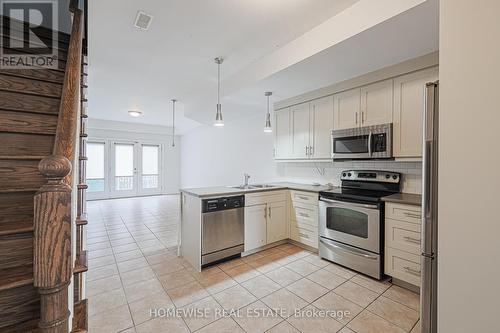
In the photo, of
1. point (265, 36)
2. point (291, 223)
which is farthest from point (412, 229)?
point (265, 36)

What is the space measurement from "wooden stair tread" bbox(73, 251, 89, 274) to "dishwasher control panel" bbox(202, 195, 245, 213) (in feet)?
4.74

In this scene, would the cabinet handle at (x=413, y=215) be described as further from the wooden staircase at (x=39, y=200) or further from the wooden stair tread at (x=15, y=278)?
the wooden stair tread at (x=15, y=278)

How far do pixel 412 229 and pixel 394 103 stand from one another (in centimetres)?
145

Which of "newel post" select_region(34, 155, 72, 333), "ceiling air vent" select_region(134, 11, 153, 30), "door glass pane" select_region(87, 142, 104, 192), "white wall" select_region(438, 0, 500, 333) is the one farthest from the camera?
"door glass pane" select_region(87, 142, 104, 192)

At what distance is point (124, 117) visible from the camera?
24.4 feet

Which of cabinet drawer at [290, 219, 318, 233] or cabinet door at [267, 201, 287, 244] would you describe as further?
cabinet door at [267, 201, 287, 244]

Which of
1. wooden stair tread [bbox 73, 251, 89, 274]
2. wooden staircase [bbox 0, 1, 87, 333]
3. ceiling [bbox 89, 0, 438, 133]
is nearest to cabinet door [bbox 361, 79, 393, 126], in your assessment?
ceiling [bbox 89, 0, 438, 133]

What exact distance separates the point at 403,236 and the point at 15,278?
308cm

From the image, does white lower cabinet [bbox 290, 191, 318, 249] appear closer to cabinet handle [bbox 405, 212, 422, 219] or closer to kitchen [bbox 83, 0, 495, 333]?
kitchen [bbox 83, 0, 495, 333]

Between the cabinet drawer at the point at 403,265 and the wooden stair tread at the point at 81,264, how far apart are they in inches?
110

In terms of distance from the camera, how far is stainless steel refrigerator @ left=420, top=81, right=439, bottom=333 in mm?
1487

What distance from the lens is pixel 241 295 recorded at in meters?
2.32

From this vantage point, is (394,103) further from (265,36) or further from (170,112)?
(170,112)

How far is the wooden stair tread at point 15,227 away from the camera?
48.7 inches
